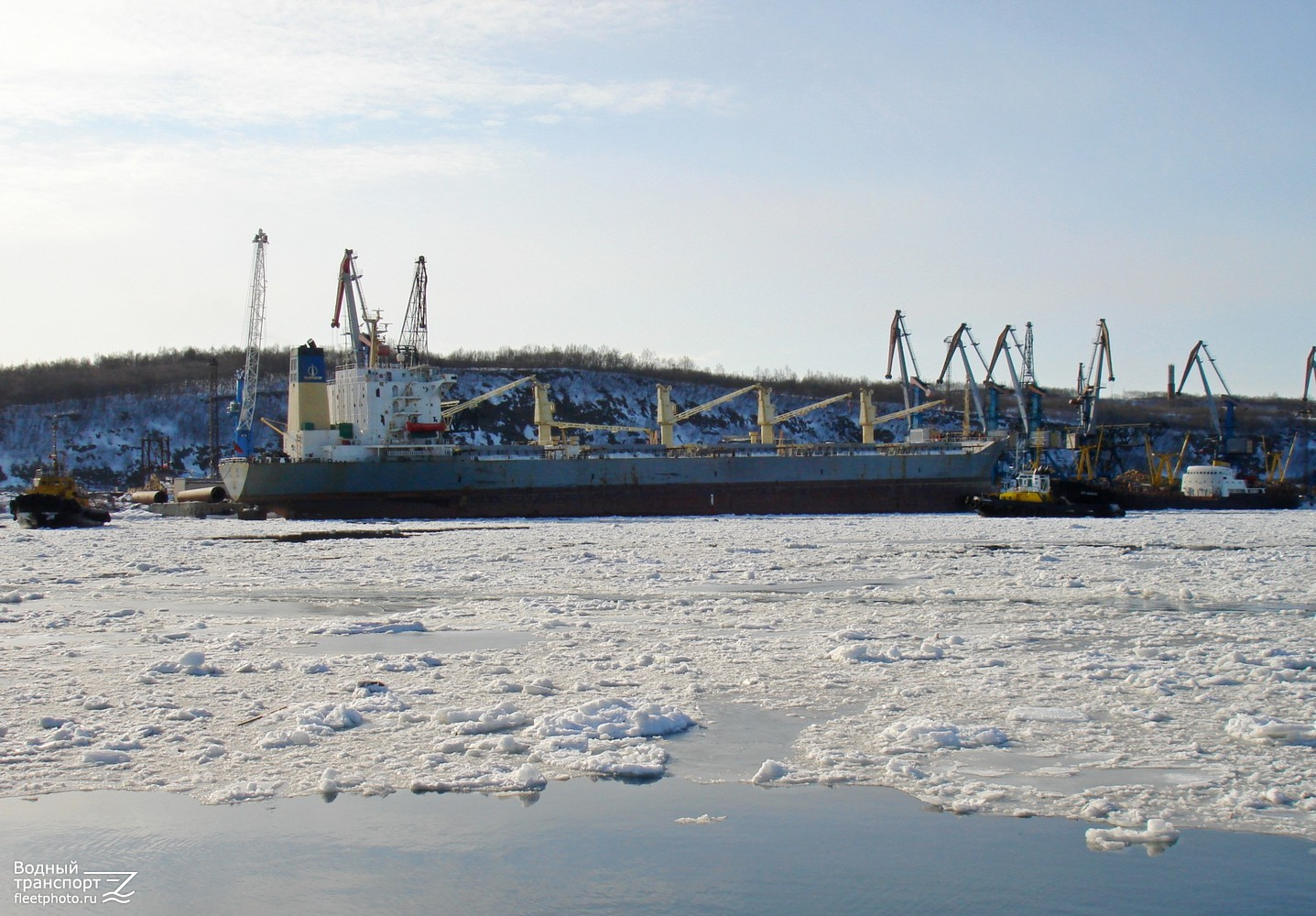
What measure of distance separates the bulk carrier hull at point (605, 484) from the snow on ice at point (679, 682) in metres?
21.5

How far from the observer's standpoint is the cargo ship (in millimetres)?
38438

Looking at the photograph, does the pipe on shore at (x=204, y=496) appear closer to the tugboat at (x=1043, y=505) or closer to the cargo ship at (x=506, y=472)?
the cargo ship at (x=506, y=472)

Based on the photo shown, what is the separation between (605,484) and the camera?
132ft

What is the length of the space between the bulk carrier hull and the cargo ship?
0.04 metres

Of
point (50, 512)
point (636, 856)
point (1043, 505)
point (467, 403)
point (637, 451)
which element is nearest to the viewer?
point (636, 856)

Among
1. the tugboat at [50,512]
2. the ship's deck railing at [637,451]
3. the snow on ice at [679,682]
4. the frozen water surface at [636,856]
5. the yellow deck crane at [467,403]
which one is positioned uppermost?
the yellow deck crane at [467,403]

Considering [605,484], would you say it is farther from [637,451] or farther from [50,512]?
[50,512]

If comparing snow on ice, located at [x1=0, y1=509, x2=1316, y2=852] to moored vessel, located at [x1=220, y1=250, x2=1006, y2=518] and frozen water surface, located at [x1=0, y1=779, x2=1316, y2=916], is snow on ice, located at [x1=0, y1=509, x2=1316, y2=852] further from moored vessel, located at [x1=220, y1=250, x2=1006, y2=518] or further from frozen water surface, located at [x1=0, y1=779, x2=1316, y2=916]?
moored vessel, located at [x1=220, y1=250, x2=1006, y2=518]

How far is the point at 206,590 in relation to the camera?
14.4m

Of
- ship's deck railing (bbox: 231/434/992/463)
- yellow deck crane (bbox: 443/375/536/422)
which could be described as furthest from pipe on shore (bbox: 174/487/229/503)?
yellow deck crane (bbox: 443/375/536/422)

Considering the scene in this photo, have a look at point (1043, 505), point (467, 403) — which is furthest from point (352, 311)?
point (1043, 505)

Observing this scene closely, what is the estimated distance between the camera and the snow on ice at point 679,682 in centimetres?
548

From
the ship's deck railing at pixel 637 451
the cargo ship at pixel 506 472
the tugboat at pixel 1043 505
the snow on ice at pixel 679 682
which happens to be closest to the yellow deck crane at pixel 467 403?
the cargo ship at pixel 506 472

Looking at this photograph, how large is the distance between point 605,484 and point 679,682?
3241cm
